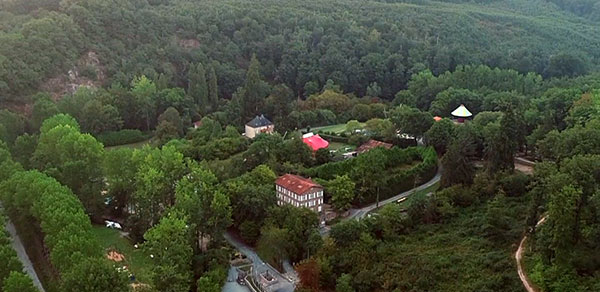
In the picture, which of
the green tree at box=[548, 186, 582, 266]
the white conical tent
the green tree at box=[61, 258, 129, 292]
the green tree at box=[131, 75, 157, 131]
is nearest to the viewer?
the green tree at box=[61, 258, 129, 292]

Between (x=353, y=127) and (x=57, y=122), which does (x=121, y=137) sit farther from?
(x=353, y=127)

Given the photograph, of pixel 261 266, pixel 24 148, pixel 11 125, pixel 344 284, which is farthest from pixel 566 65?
pixel 11 125

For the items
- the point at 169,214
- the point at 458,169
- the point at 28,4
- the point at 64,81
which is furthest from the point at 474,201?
the point at 28,4

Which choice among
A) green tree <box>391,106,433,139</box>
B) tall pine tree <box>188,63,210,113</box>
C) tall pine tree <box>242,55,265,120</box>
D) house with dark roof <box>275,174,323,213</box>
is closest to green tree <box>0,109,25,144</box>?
tall pine tree <box>188,63,210,113</box>

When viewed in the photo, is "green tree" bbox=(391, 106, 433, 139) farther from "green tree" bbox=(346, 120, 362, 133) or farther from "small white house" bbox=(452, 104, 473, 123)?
"small white house" bbox=(452, 104, 473, 123)

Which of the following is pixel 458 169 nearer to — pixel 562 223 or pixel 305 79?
pixel 562 223

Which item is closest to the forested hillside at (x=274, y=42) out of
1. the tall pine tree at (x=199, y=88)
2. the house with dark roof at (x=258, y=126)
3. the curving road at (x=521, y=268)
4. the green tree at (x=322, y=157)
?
the tall pine tree at (x=199, y=88)
